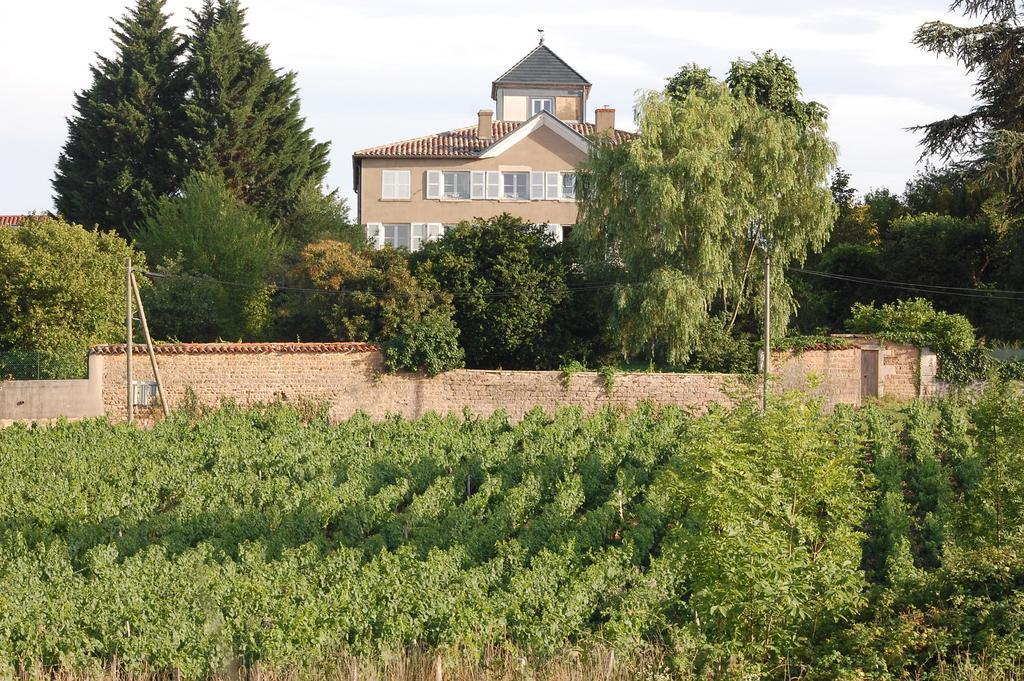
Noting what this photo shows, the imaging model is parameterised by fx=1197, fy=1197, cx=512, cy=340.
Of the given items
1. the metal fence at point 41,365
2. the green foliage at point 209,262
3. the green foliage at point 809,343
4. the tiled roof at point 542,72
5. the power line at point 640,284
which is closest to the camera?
the metal fence at point 41,365

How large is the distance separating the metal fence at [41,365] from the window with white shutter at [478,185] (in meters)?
17.1

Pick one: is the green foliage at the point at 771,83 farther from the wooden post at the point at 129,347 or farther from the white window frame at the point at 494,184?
the wooden post at the point at 129,347

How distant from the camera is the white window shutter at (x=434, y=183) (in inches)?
1799

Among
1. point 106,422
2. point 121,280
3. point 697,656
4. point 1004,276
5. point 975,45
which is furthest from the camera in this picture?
point 1004,276

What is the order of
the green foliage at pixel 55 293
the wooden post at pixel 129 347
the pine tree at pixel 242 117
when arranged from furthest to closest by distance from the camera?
the pine tree at pixel 242 117 < the green foliage at pixel 55 293 < the wooden post at pixel 129 347

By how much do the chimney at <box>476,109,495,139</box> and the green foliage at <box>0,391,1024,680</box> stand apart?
84.7ft

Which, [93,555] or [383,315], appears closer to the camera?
[93,555]

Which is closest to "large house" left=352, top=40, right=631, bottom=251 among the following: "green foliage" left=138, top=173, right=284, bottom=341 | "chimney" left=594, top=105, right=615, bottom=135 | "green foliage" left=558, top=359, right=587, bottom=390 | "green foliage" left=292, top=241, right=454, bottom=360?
"chimney" left=594, top=105, right=615, bottom=135

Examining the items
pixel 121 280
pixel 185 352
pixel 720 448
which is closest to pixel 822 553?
pixel 720 448

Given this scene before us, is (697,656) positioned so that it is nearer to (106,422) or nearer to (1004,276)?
(106,422)

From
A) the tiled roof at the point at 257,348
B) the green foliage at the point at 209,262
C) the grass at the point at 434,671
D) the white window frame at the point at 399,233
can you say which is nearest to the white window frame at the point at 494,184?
the white window frame at the point at 399,233

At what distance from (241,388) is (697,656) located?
943 inches

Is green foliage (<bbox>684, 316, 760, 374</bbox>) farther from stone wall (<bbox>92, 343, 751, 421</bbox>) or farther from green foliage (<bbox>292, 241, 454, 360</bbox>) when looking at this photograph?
green foliage (<bbox>292, 241, 454, 360</bbox>)

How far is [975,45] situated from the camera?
108 ft
